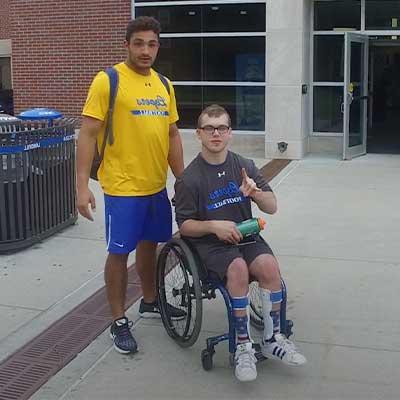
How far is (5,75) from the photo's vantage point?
25.6 meters

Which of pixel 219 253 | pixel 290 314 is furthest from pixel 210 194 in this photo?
pixel 290 314

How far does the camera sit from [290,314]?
15.2 ft

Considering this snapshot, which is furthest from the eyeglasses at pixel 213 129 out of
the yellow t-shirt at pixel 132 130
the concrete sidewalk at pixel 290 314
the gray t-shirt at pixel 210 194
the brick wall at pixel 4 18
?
the brick wall at pixel 4 18

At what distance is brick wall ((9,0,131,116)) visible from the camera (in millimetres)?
12867

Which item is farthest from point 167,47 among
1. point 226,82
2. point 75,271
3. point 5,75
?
point 5,75

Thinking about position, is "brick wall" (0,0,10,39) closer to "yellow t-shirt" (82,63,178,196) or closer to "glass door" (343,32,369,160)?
"glass door" (343,32,369,160)

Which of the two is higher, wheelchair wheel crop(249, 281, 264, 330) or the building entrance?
the building entrance

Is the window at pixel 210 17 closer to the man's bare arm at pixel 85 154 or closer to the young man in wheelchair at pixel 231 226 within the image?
the young man in wheelchair at pixel 231 226

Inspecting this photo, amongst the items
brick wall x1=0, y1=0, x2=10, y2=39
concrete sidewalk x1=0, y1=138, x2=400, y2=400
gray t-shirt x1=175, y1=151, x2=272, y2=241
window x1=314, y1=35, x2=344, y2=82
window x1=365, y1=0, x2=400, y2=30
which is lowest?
concrete sidewalk x1=0, y1=138, x2=400, y2=400

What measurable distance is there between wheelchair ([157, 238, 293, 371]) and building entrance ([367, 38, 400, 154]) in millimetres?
10196

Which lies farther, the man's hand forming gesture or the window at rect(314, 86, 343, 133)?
the window at rect(314, 86, 343, 133)

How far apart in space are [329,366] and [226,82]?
9.20 metres

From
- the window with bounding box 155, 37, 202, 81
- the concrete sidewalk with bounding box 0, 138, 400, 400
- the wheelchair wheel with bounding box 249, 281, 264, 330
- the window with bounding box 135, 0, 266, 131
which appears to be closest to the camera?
the concrete sidewalk with bounding box 0, 138, 400, 400

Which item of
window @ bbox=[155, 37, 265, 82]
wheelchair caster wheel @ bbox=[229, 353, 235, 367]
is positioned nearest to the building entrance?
window @ bbox=[155, 37, 265, 82]
